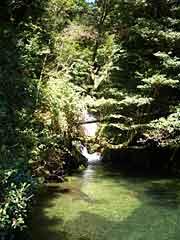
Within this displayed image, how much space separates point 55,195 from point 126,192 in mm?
1871

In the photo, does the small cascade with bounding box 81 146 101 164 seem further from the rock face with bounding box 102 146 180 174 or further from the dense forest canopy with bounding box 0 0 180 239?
the dense forest canopy with bounding box 0 0 180 239

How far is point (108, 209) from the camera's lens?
8859mm

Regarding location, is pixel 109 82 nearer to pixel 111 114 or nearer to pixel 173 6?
pixel 111 114

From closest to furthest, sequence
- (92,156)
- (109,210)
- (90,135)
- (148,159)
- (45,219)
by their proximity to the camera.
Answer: (45,219), (109,210), (148,159), (90,135), (92,156)

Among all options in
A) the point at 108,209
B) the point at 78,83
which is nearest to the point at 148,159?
the point at 78,83

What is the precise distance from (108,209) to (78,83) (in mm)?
8863

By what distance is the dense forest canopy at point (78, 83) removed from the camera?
794 cm

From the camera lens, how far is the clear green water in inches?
285

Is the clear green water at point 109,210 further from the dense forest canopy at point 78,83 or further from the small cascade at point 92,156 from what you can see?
the small cascade at point 92,156

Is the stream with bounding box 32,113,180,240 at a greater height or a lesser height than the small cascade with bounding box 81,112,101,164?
greater

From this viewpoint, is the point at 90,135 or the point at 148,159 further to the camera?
the point at 90,135

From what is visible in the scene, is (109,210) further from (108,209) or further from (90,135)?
(90,135)

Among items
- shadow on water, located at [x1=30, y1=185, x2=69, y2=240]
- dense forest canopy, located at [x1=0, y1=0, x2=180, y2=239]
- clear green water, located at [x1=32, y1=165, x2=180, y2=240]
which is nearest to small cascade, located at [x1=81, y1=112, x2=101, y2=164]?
dense forest canopy, located at [x1=0, y1=0, x2=180, y2=239]

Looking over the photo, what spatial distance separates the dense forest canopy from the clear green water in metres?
0.83
